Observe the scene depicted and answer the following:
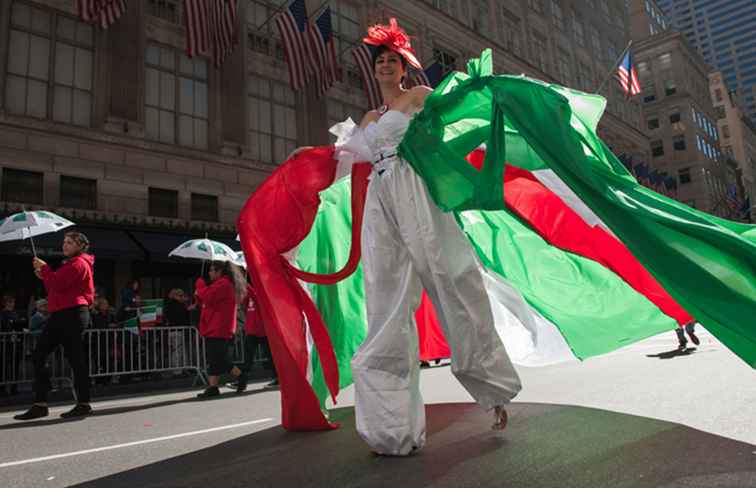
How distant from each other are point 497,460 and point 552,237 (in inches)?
86.7

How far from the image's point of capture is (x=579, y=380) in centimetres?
562

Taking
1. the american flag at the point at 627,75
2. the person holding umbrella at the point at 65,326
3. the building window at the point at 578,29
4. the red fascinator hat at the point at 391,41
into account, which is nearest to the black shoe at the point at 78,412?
the person holding umbrella at the point at 65,326

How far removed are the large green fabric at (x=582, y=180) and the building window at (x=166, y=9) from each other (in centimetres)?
1661

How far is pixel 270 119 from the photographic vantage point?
66.0ft

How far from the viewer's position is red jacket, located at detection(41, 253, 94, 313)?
6004 mm

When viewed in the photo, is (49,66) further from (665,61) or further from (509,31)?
(665,61)

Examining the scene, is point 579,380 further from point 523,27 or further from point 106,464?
point 523,27

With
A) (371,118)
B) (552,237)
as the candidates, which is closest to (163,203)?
(371,118)

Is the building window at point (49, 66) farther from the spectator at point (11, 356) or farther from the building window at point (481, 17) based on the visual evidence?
the building window at point (481, 17)

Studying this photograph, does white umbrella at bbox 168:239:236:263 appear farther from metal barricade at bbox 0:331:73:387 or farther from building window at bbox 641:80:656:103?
building window at bbox 641:80:656:103

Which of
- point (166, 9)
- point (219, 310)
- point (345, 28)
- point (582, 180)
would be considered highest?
point (345, 28)

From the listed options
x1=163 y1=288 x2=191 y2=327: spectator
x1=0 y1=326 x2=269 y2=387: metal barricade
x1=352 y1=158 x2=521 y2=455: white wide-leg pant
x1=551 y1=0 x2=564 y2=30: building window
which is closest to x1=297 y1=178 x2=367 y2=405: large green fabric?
x1=352 y1=158 x2=521 y2=455: white wide-leg pant

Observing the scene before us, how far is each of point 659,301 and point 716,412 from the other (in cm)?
90

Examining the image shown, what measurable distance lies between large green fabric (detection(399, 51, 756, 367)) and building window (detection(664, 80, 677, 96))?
70.9m
